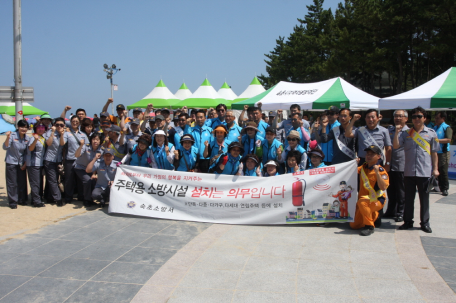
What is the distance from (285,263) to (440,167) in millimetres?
6175

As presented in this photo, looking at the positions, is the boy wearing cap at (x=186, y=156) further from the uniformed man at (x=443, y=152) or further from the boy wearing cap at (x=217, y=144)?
the uniformed man at (x=443, y=152)

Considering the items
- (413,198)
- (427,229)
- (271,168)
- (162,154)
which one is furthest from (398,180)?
(162,154)

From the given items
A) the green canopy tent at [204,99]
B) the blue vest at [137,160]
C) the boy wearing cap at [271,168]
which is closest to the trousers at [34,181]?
the blue vest at [137,160]

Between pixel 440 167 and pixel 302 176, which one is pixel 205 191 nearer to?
pixel 302 176

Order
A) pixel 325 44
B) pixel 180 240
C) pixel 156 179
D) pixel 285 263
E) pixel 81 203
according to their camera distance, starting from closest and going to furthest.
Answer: pixel 285 263 → pixel 180 240 → pixel 156 179 → pixel 81 203 → pixel 325 44

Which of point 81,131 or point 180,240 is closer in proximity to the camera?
point 180,240

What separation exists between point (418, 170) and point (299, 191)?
1785mm

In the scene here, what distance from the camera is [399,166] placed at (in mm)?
6102

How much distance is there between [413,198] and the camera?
5586 millimetres

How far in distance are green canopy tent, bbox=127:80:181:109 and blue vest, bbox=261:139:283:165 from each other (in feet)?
61.8

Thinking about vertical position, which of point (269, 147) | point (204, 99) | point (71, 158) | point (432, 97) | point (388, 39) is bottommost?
point (71, 158)

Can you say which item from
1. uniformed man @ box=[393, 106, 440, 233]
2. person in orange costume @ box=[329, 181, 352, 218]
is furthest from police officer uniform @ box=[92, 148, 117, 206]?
uniformed man @ box=[393, 106, 440, 233]

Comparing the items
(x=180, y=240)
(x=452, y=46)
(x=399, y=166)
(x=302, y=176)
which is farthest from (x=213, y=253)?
(x=452, y=46)

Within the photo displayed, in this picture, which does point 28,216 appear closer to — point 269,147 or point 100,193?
point 100,193
